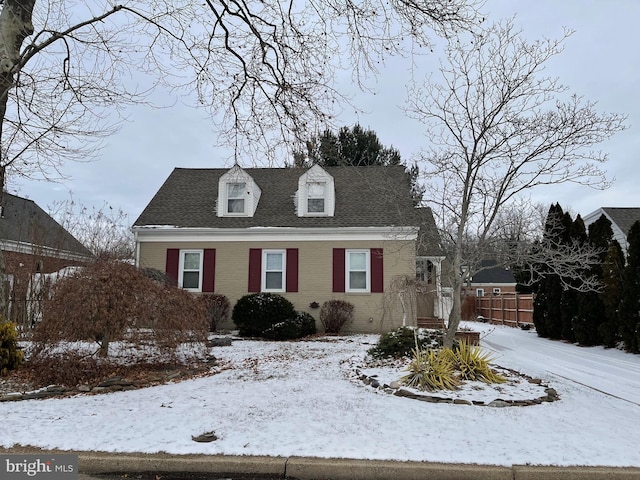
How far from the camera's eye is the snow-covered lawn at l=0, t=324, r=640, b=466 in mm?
4039

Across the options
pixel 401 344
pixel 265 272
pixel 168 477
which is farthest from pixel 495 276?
pixel 168 477

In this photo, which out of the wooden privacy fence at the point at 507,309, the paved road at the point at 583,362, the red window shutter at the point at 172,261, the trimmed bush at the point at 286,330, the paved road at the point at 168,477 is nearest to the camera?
the paved road at the point at 168,477

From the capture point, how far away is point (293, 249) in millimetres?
15031

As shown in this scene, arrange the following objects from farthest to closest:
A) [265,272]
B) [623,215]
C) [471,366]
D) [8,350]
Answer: [623,215], [265,272], [8,350], [471,366]

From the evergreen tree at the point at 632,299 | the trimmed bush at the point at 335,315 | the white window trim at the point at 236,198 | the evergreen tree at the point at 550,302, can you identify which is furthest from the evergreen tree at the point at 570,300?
the white window trim at the point at 236,198

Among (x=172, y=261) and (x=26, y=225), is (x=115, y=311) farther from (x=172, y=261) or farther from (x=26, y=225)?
(x=26, y=225)

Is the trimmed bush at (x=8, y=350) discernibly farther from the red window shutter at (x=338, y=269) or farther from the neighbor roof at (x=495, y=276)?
the neighbor roof at (x=495, y=276)

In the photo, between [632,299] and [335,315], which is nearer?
[632,299]

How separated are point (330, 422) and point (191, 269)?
1149cm

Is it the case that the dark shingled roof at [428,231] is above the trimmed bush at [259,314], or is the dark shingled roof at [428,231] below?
above

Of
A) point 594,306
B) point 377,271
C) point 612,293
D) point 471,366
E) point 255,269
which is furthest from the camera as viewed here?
point 255,269

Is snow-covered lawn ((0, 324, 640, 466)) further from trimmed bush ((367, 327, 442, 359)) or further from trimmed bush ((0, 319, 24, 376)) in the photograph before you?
trimmed bush ((0, 319, 24, 376))

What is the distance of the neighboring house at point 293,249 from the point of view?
48.1 feet

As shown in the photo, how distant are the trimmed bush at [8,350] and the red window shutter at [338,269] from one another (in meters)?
9.20
